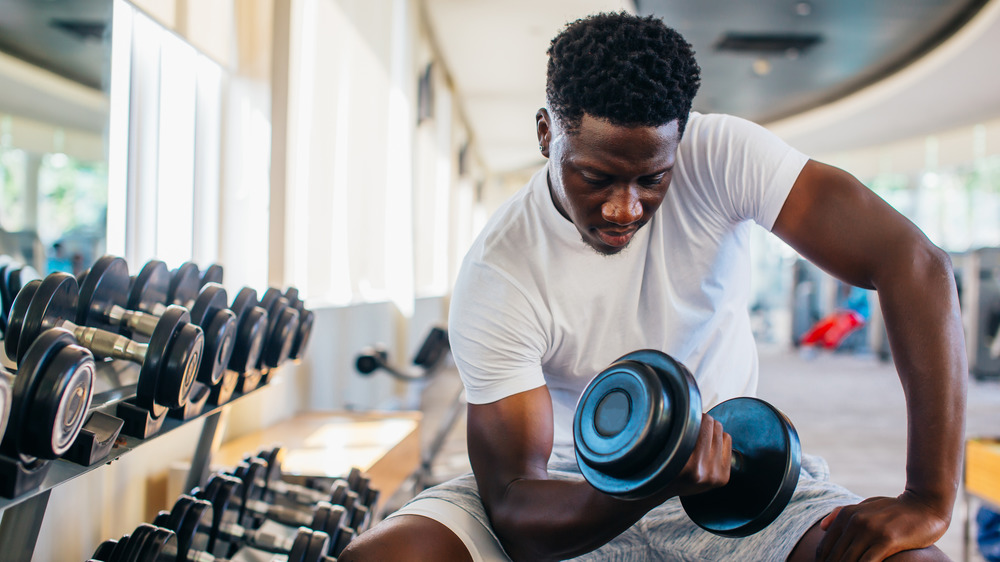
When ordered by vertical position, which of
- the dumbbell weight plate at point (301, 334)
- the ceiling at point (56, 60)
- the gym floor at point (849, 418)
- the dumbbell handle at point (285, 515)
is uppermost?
the ceiling at point (56, 60)

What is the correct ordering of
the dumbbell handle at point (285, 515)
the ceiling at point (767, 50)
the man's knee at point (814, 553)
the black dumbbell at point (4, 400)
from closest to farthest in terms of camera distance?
1. the black dumbbell at point (4, 400)
2. the man's knee at point (814, 553)
3. the dumbbell handle at point (285, 515)
4. the ceiling at point (767, 50)

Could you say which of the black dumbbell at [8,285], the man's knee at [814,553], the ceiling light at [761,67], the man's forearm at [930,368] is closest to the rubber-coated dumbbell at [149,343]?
the black dumbbell at [8,285]

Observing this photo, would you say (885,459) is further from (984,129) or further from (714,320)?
(984,129)

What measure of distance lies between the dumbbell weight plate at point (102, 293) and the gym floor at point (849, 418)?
1739mm

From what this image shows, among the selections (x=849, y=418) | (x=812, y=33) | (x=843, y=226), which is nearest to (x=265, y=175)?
(x=843, y=226)

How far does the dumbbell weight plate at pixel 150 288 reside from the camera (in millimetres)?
1232

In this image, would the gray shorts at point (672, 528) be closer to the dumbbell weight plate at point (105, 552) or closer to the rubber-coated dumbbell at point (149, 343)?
the rubber-coated dumbbell at point (149, 343)

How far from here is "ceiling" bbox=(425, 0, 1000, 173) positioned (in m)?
5.82

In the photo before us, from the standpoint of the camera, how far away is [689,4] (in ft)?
19.2

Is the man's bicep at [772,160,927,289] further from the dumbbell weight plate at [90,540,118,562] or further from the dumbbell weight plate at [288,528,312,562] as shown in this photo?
the dumbbell weight plate at [90,540,118,562]

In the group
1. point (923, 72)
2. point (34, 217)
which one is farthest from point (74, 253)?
point (923, 72)

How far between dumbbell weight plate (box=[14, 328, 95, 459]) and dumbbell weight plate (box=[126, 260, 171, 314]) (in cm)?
48

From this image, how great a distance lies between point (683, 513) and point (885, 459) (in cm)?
302

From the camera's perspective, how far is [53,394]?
723 millimetres
